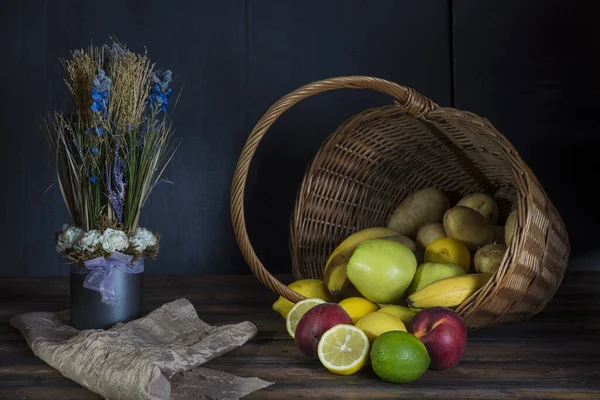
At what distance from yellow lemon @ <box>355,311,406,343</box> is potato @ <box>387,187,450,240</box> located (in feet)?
1.50

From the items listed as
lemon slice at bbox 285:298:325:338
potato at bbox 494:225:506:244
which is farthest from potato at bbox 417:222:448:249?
lemon slice at bbox 285:298:325:338

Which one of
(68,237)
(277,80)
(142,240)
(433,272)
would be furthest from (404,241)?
(277,80)

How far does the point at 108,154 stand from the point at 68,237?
17 centimetres

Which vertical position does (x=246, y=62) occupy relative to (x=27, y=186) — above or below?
above

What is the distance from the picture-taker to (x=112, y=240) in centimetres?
119

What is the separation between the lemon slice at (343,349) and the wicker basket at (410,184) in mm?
208

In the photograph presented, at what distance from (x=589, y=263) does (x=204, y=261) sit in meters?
1.14

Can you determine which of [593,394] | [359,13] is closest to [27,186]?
[359,13]

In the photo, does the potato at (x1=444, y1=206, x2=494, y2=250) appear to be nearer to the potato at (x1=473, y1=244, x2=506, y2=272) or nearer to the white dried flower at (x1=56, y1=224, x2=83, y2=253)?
the potato at (x1=473, y1=244, x2=506, y2=272)

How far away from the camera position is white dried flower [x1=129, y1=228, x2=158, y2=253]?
123 centimetres

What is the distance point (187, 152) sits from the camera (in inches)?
77.9

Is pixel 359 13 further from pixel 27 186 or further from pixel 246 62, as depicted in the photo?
pixel 27 186

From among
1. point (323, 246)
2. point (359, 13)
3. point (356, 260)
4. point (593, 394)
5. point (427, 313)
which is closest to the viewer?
point (593, 394)

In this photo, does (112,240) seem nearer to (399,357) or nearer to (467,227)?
(399,357)
